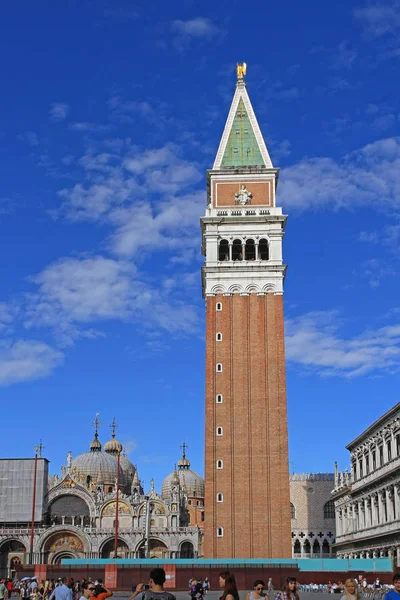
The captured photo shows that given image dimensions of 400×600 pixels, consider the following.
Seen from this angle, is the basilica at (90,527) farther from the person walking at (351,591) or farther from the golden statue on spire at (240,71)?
the person walking at (351,591)

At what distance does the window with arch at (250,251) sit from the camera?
64744 mm

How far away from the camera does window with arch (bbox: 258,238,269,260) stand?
64375mm

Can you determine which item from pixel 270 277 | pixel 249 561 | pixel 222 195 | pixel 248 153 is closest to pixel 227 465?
pixel 249 561

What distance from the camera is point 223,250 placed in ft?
214

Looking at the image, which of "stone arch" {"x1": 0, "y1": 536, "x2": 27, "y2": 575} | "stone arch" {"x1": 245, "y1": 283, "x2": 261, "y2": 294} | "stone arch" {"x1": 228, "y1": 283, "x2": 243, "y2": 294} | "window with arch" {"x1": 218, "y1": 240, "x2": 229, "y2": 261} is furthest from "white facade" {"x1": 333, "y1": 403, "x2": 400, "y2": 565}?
"stone arch" {"x1": 0, "y1": 536, "x2": 27, "y2": 575}

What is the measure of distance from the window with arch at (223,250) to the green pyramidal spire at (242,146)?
24.8 feet

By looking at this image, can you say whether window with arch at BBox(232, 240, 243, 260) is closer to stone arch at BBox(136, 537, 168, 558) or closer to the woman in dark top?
stone arch at BBox(136, 537, 168, 558)

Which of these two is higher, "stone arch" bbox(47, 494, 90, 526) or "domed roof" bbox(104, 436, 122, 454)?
"domed roof" bbox(104, 436, 122, 454)

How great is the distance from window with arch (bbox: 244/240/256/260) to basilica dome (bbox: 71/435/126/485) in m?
41.8

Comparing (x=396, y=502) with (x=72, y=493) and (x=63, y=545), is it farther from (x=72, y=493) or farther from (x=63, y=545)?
(x=72, y=493)

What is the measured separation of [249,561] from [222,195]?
98.1 feet

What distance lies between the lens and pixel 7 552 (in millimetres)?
81312

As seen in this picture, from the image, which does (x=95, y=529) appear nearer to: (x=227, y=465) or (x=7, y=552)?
(x=7, y=552)

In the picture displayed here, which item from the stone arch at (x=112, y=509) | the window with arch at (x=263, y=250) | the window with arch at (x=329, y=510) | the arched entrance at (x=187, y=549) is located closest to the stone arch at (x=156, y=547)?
the arched entrance at (x=187, y=549)
